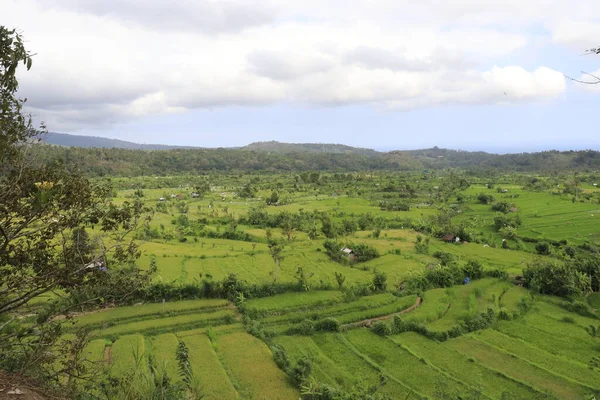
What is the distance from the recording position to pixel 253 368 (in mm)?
17359

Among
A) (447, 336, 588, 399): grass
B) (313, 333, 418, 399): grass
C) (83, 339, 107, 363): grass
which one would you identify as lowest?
(313, 333, 418, 399): grass

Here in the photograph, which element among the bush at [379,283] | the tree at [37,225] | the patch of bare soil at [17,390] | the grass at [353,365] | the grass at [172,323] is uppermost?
the tree at [37,225]

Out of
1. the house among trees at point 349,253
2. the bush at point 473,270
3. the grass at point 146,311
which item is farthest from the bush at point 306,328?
the bush at point 473,270

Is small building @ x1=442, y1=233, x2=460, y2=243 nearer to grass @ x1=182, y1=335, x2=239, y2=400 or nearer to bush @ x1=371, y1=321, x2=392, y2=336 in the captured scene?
bush @ x1=371, y1=321, x2=392, y2=336

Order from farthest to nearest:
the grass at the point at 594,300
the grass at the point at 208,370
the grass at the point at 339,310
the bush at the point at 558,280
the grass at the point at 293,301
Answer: the bush at the point at 558,280
the grass at the point at 594,300
the grass at the point at 293,301
the grass at the point at 339,310
the grass at the point at 208,370

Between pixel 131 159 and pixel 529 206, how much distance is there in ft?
328

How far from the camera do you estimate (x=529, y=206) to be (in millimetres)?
54656

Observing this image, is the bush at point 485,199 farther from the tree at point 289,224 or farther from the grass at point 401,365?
the grass at point 401,365

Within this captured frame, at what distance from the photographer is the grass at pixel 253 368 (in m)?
15.7

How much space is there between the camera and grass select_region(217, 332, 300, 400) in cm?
1566

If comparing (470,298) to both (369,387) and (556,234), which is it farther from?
(556,234)

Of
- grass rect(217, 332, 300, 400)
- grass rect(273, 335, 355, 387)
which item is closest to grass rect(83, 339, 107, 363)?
grass rect(217, 332, 300, 400)

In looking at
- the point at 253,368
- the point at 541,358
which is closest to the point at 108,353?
the point at 253,368

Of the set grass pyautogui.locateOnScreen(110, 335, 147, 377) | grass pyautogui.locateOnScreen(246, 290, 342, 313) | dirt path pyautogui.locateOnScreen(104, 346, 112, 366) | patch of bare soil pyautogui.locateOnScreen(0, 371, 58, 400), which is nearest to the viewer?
patch of bare soil pyautogui.locateOnScreen(0, 371, 58, 400)
